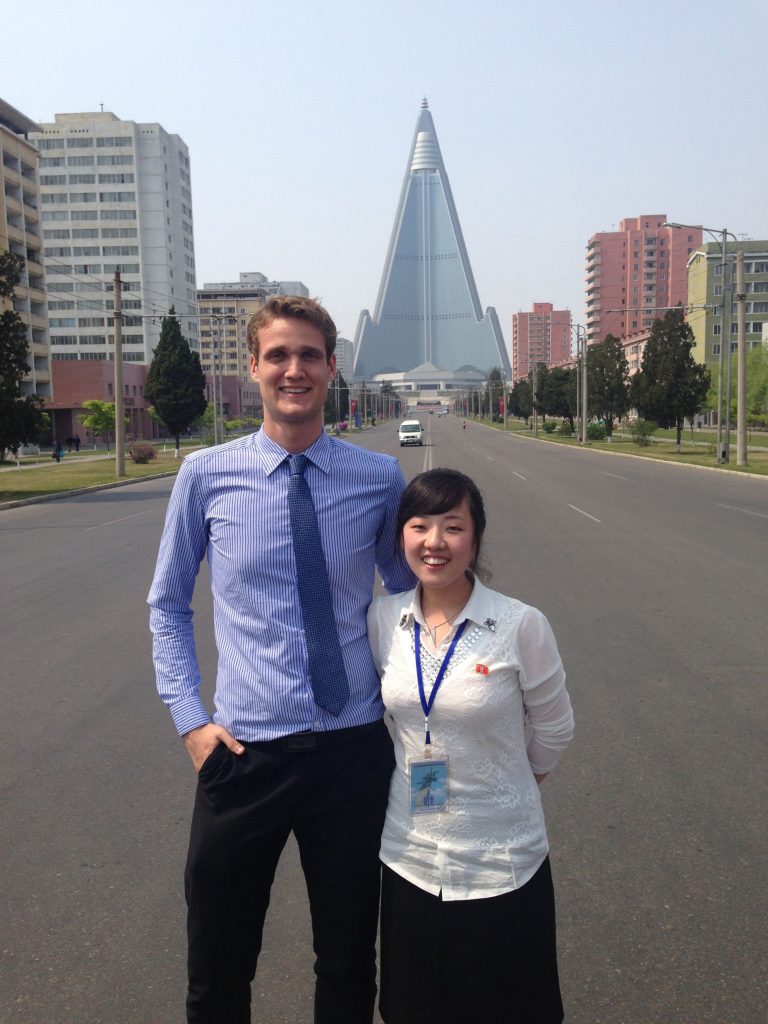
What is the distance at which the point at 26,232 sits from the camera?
64.6m

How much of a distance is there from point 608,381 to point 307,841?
5227 cm

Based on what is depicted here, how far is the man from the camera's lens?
7.42ft

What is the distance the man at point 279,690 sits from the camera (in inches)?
89.0

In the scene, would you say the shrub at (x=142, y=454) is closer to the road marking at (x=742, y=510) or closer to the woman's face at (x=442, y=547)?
the road marking at (x=742, y=510)

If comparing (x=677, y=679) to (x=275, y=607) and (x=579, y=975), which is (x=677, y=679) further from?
(x=275, y=607)

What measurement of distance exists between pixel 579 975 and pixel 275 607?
63.9 inches

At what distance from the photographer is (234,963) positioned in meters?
2.31

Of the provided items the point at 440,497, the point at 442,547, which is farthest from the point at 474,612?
the point at 440,497

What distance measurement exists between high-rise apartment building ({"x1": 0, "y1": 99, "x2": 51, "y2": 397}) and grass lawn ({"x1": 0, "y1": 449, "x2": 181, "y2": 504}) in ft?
80.2

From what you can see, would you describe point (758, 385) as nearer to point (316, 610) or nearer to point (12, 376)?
point (12, 376)

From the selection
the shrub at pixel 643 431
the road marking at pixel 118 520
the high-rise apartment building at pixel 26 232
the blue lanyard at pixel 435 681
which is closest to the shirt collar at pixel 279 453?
Result: the blue lanyard at pixel 435 681

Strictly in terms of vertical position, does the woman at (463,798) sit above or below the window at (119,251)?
below

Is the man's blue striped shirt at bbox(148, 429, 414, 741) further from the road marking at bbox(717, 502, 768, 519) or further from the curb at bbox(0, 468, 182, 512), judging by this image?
the curb at bbox(0, 468, 182, 512)

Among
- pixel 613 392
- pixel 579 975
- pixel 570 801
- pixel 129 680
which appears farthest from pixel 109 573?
pixel 613 392
